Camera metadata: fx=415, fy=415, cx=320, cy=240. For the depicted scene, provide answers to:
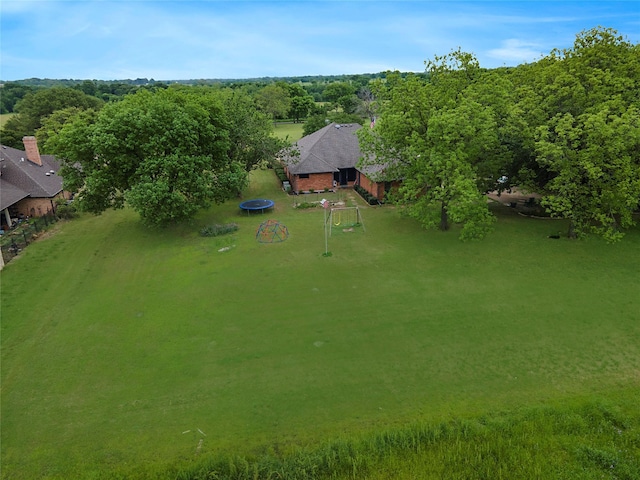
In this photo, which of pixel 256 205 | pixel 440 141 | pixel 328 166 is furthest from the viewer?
pixel 328 166

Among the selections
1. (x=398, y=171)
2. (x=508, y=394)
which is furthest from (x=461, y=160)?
(x=508, y=394)

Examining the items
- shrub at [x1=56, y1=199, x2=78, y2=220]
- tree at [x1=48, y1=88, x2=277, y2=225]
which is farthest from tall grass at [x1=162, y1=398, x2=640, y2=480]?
shrub at [x1=56, y1=199, x2=78, y2=220]

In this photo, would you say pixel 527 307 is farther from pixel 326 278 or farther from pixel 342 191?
pixel 342 191

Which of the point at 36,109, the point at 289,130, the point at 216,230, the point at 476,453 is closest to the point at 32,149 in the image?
the point at 216,230

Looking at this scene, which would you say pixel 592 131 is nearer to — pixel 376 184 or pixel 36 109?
pixel 376 184

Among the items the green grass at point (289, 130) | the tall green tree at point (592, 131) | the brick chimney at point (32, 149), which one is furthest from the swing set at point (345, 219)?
the green grass at point (289, 130)

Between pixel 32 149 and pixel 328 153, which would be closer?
pixel 32 149
